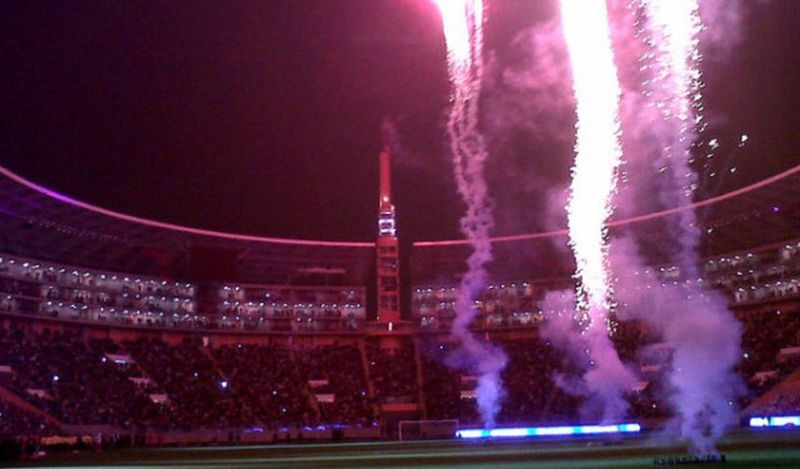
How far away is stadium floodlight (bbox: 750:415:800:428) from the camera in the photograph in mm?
53625

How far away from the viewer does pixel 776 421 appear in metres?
55.4

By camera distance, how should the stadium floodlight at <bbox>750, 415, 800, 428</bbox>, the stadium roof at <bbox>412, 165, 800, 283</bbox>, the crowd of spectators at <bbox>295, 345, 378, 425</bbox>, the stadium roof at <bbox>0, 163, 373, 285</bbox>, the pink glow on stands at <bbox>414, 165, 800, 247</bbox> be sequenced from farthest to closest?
the crowd of spectators at <bbox>295, 345, 378, 425</bbox>
the stadium roof at <bbox>412, 165, 800, 283</bbox>
the stadium roof at <bbox>0, 163, 373, 285</bbox>
the pink glow on stands at <bbox>414, 165, 800, 247</bbox>
the stadium floodlight at <bbox>750, 415, 800, 428</bbox>

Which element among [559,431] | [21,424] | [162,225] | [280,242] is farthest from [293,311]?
[559,431]

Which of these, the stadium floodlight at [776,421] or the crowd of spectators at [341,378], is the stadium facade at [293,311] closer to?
the crowd of spectators at [341,378]

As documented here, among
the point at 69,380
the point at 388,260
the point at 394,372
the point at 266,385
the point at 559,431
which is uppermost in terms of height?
the point at 388,260

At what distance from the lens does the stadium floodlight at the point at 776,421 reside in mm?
53625

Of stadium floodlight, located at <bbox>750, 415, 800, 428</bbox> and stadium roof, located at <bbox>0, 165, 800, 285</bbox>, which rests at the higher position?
stadium roof, located at <bbox>0, 165, 800, 285</bbox>

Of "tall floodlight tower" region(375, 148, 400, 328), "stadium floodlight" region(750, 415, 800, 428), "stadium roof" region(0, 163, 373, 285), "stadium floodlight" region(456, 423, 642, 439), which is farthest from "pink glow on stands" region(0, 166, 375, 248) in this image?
"stadium floodlight" region(750, 415, 800, 428)

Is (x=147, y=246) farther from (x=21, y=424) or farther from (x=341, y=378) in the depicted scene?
(x=21, y=424)

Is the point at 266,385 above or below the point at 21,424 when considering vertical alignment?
above

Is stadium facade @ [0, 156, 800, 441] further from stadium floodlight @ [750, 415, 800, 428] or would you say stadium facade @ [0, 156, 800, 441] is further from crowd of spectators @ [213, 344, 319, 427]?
stadium floodlight @ [750, 415, 800, 428]

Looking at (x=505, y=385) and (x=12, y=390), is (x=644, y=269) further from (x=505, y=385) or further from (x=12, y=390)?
(x=12, y=390)

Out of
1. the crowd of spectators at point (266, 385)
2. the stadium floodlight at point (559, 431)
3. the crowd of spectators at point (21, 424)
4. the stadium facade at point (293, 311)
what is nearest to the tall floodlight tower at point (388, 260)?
the stadium facade at point (293, 311)

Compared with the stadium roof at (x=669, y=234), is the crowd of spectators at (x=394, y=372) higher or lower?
lower
